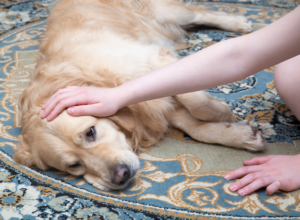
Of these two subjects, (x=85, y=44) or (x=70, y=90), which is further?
(x=85, y=44)

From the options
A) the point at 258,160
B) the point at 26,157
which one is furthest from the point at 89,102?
the point at 258,160

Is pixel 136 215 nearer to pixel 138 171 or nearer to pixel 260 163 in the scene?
pixel 138 171

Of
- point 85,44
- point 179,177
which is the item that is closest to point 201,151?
point 179,177

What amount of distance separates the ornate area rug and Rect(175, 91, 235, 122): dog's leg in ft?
0.55

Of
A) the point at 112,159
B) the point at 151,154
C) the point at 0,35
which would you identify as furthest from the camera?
the point at 0,35

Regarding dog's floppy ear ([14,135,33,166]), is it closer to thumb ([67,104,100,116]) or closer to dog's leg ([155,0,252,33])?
thumb ([67,104,100,116])

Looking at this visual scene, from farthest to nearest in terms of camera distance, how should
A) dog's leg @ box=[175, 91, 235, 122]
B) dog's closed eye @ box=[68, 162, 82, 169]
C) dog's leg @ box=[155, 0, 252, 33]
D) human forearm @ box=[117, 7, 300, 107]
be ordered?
dog's leg @ box=[155, 0, 252, 33] < dog's leg @ box=[175, 91, 235, 122] < dog's closed eye @ box=[68, 162, 82, 169] < human forearm @ box=[117, 7, 300, 107]

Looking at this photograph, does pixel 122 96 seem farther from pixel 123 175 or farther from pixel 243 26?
pixel 243 26

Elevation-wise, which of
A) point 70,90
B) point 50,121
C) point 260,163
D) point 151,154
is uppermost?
point 70,90

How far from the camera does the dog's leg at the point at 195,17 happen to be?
111 inches

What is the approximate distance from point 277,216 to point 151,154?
0.72 m

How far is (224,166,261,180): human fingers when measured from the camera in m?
1.40

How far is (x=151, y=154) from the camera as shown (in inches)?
66.4

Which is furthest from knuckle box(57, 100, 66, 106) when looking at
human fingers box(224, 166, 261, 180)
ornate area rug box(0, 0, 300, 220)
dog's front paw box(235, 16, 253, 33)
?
dog's front paw box(235, 16, 253, 33)
